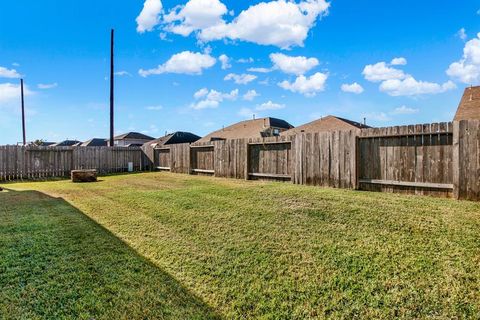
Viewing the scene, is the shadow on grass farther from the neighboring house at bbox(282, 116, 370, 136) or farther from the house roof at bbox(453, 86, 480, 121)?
the neighboring house at bbox(282, 116, 370, 136)

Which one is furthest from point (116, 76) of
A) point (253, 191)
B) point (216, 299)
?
point (216, 299)

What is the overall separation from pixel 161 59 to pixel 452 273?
50.8 feet

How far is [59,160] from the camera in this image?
15562 millimetres

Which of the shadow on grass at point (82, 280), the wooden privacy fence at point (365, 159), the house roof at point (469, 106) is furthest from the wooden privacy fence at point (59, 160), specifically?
the house roof at point (469, 106)

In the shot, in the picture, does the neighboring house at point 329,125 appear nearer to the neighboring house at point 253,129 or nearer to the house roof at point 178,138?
the neighboring house at point 253,129

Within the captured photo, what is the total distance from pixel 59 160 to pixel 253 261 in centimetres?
1530

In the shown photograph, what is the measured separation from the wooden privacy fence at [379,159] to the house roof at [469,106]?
393 inches

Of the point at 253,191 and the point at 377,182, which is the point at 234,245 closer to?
the point at 253,191

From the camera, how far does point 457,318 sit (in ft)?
7.92

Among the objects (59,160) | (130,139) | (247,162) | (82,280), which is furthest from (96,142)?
(82,280)

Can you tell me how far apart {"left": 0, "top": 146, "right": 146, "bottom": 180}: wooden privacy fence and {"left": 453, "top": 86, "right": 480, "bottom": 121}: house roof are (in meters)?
16.6

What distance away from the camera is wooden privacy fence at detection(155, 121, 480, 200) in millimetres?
5578

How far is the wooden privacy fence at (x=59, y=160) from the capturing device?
14203mm

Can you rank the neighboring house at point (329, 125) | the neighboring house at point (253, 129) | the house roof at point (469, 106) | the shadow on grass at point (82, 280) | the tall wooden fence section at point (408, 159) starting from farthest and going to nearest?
1. the neighboring house at point (253, 129)
2. the neighboring house at point (329, 125)
3. the house roof at point (469, 106)
4. the tall wooden fence section at point (408, 159)
5. the shadow on grass at point (82, 280)
